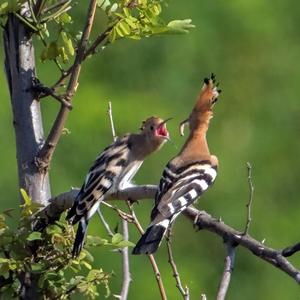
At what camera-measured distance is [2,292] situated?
257cm

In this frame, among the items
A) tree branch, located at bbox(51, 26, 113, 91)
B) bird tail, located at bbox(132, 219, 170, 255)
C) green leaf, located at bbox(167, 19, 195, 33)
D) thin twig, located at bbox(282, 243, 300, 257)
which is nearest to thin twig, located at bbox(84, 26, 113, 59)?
tree branch, located at bbox(51, 26, 113, 91)

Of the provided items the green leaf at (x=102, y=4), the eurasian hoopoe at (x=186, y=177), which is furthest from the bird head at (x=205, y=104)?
the green leaf at (x=102, y=4)

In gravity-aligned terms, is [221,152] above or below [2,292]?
above

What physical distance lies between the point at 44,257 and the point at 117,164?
0.69 metres

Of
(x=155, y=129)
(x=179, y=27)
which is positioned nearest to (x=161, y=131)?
(x=155, y=129)

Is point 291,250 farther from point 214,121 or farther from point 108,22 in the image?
point 214,121

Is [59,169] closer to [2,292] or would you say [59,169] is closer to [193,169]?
[193,169]

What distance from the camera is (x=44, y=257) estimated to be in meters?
2.57

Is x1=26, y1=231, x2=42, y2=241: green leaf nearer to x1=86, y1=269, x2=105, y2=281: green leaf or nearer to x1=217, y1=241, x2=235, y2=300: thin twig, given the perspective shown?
x1=86, y1=269, x2=105, y2=281: green leaf

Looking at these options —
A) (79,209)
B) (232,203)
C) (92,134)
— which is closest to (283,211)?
(232,203)

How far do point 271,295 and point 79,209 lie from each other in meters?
2.42

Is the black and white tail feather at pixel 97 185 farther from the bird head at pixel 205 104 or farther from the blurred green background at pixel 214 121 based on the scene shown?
the blurred green background at pixel 214 121

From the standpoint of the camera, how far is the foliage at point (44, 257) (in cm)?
249

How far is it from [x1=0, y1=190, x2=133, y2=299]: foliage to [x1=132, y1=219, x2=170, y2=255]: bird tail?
0.06m
